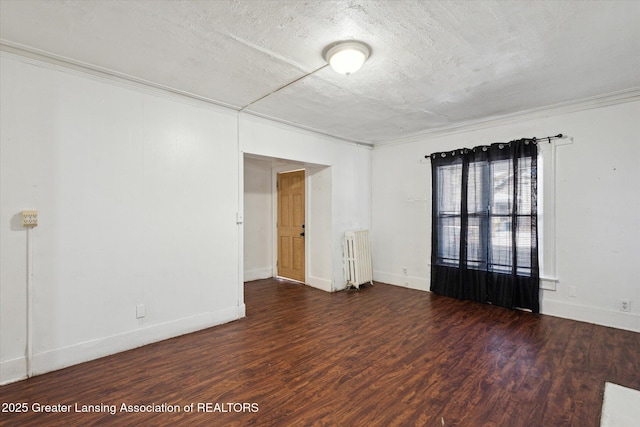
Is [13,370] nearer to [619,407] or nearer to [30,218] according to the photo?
[30,218]

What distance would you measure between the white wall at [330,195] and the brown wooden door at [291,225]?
0.28 m

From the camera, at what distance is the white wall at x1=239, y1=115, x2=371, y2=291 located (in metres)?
4.98

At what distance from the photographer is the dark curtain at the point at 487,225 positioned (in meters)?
4.10

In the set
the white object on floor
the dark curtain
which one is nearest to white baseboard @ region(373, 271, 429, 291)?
the dark curtain

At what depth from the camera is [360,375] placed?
2.58m

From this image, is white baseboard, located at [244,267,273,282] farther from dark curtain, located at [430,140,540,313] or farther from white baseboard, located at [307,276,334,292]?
dark curtain, located at [430,140,540,313]

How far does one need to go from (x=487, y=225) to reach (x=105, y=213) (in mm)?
4769

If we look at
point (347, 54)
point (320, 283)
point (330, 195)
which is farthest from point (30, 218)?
point (320, 283)

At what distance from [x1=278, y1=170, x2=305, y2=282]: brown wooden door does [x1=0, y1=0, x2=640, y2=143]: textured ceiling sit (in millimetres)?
2443

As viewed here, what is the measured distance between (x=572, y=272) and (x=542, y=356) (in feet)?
5.15

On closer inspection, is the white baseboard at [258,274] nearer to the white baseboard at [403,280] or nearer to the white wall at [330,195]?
the white wall at [330,195]

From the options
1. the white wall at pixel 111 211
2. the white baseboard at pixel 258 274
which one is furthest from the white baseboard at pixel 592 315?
the white baseboard at pixel 258 274

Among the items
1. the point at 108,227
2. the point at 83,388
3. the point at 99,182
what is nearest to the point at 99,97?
the point at 99,182

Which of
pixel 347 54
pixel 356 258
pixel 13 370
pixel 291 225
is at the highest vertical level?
pixel 347 54
